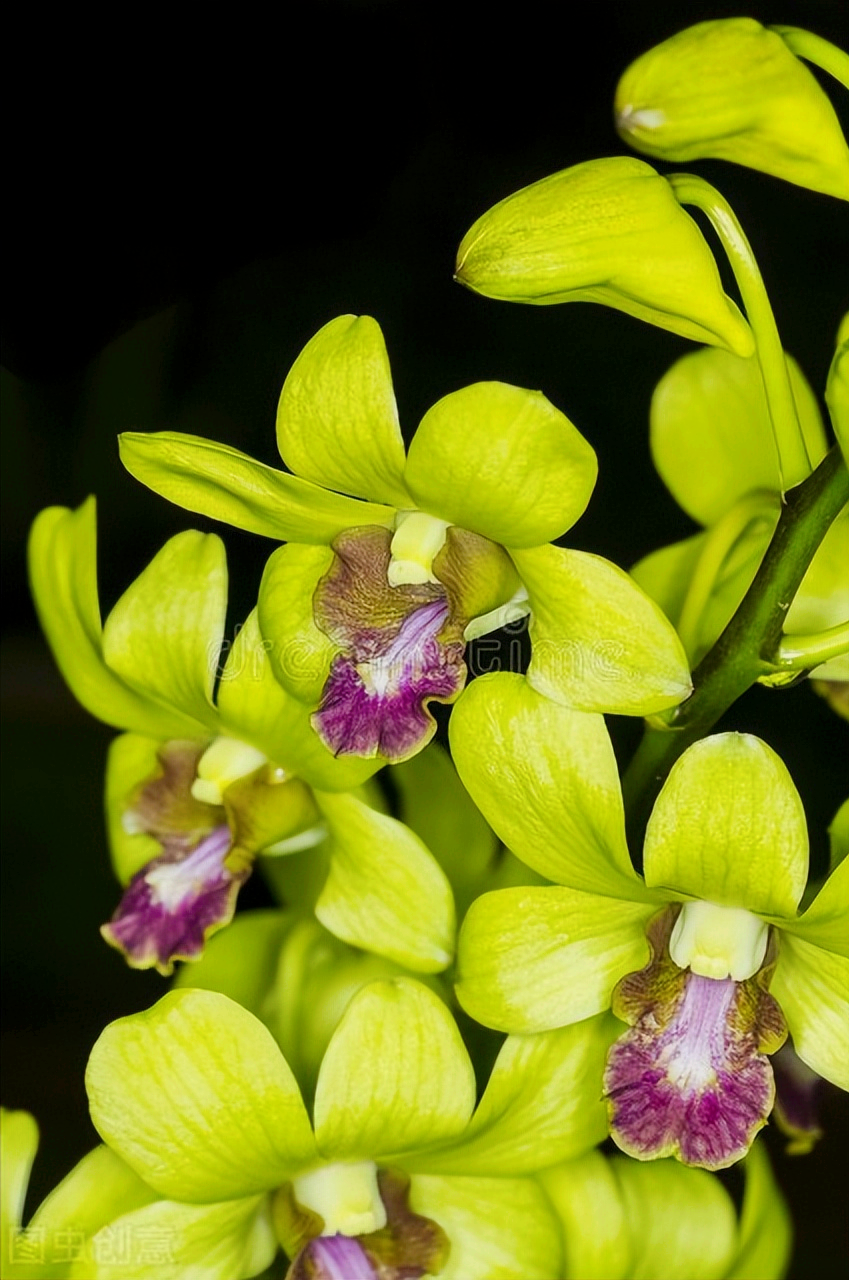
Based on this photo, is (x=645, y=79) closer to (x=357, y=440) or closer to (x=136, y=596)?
(x=357, y=440)

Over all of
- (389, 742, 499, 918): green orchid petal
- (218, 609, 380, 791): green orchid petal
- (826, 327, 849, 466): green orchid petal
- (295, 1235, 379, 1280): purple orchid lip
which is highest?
(826, 327, 849, 466): green orchid petal

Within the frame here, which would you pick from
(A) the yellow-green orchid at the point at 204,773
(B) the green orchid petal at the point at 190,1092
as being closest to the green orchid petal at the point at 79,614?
(A) the yellow-green orchid at the point at 204,773

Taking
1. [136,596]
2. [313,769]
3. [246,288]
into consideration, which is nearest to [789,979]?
[313,769]

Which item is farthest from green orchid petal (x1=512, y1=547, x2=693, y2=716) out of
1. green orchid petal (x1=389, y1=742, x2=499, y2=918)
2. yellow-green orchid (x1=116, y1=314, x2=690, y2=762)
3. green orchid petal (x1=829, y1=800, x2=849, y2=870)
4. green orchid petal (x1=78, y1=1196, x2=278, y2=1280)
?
green orchid petal (x1=78, y1=1196, x2=278, y2=1280)

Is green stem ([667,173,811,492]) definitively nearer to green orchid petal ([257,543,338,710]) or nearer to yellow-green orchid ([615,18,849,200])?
yellow-green orchid ([615,18,849,200])

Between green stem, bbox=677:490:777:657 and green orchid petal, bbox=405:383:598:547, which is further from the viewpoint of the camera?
green stem, bbox=677:490:777:657
